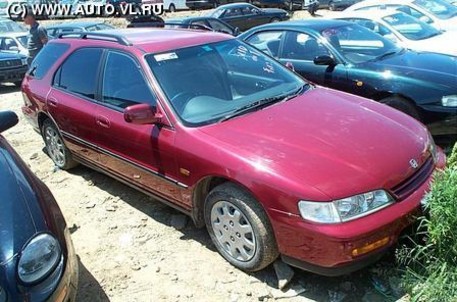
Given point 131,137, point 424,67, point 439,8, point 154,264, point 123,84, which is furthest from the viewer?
point 439,8

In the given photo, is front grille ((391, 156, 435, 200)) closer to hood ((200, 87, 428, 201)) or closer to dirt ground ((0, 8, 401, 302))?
hood ((200, 87, 428, 201))

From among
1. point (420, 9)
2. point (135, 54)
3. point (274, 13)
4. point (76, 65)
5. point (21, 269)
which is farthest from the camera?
point (274, 13)

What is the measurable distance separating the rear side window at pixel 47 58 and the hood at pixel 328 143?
2635mm

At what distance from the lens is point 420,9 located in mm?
9289

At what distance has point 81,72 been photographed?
4578 mm

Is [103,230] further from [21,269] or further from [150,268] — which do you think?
[21,269]

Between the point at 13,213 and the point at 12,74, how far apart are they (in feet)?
35.0

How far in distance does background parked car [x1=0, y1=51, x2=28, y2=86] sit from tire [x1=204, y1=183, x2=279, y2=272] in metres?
10.3

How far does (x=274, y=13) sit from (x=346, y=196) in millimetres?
19542

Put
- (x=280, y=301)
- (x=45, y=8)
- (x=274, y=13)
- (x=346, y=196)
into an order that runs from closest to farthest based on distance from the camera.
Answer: (x=346, y=196), (x=280, y=301), (x=274, y=13), (x=45, y=8)

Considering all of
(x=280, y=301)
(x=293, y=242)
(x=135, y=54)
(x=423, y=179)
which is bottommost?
(x=280, y=301)

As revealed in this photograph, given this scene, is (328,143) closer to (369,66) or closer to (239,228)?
(239,228)

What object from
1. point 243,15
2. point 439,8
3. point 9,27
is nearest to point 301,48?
point 439,8

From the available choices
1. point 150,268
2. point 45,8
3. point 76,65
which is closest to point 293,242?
point 150,268
